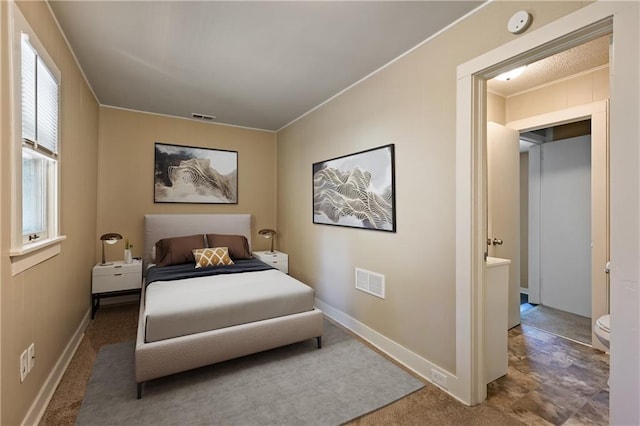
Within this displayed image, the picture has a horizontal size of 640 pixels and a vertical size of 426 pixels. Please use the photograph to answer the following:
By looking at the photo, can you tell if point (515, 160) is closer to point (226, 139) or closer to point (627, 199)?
point (627, 199)

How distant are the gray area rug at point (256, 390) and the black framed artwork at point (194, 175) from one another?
221 cm

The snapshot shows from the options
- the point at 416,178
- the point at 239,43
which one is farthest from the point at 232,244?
the point at 416,178

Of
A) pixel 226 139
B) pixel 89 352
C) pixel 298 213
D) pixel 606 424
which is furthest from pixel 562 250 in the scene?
pixel 89 352

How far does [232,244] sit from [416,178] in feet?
8.88

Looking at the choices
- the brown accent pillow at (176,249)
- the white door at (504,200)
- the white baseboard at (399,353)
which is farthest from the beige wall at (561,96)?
the brown accent pillow at (176,249)

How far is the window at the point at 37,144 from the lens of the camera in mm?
1720

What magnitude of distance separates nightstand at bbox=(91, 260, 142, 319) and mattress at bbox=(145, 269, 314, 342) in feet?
3.20

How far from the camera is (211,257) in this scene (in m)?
3.62

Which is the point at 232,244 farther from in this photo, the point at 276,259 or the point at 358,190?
the point at 358,190

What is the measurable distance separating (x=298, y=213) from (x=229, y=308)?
6.92ft

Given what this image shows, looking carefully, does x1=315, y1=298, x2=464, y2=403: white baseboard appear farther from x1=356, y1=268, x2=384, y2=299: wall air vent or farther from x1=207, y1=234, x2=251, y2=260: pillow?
x1=207, y1=234, x2=251, y2=260: pillow

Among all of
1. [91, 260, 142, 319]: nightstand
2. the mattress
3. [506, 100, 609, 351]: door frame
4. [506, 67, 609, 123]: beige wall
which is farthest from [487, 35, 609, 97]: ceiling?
[91, 260, 142, 319]: nightstand

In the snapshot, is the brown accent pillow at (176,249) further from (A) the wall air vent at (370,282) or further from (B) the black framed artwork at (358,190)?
(A) the wall air vent at (370,282)

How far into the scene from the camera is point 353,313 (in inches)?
125
